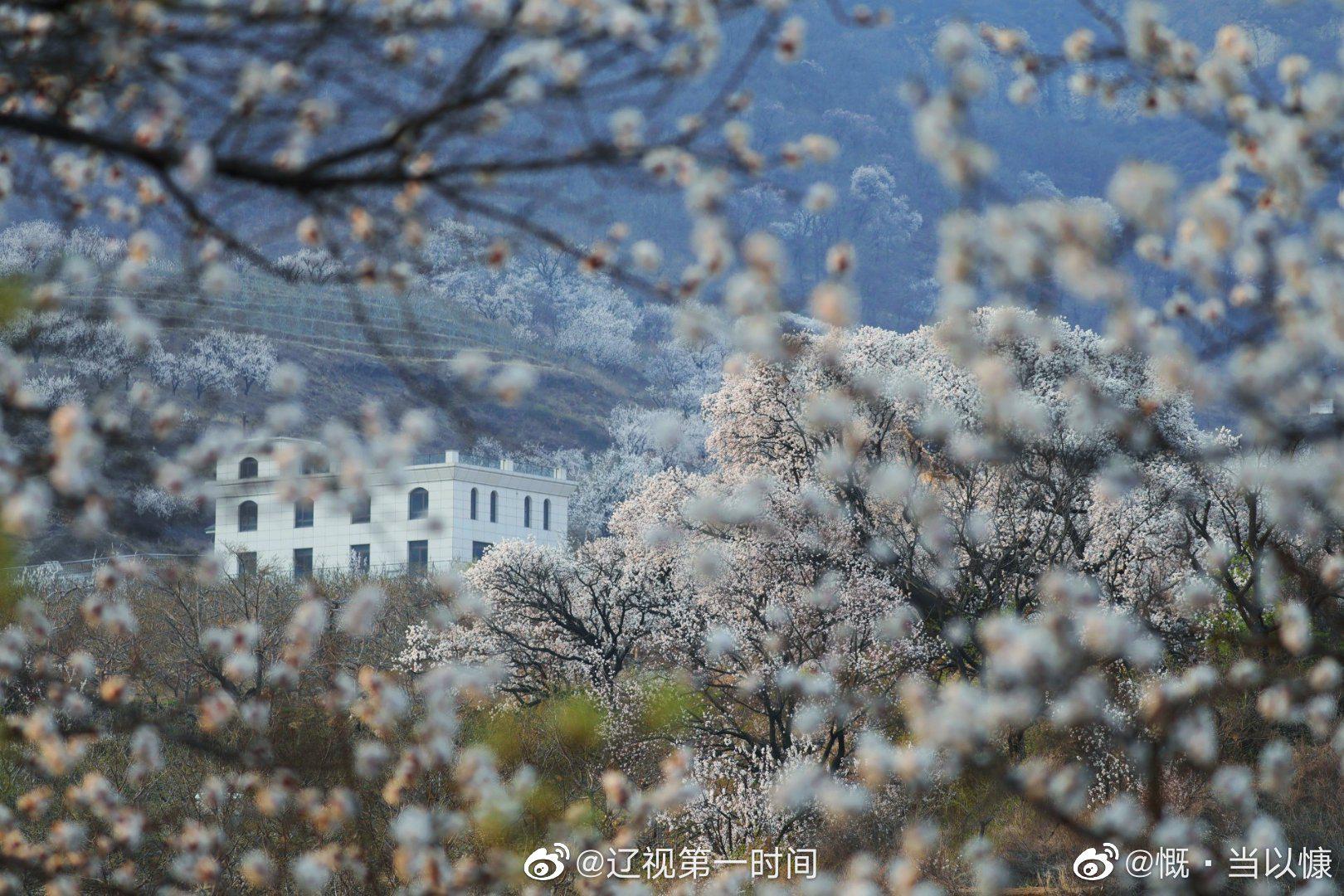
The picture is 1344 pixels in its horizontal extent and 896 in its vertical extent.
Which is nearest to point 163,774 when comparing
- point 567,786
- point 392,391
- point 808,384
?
point 567,786

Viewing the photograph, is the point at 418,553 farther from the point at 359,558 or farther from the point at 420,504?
the point at 359,558

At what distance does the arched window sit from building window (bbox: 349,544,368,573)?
2.48 m

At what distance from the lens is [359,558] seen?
195 ft

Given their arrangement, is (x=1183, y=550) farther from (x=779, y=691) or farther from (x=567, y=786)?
(x=567, y=786)

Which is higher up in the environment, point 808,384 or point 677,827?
point 808,384

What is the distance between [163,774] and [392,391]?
82.3 meters

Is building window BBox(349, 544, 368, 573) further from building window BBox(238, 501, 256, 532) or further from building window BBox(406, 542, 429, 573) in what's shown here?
building window BBox(238, 501, 256, 532)

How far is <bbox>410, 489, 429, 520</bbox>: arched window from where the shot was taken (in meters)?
59.8

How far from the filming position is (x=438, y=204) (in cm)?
452

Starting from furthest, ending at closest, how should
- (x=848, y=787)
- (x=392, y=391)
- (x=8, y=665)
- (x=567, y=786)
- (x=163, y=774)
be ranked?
(x=392, y=391) < (x=567, y=786) < (x=163, y=774) < (x=848, y=787) < (x=8, y=665)

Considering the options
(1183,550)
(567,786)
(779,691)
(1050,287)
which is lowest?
(567,786)

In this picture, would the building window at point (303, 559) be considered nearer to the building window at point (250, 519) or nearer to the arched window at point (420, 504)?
the building window at point (250, 519)

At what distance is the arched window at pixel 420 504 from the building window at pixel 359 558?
8.14 feet

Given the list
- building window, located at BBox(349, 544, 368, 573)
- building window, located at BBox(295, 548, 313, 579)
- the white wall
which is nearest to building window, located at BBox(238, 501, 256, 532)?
the white wall
